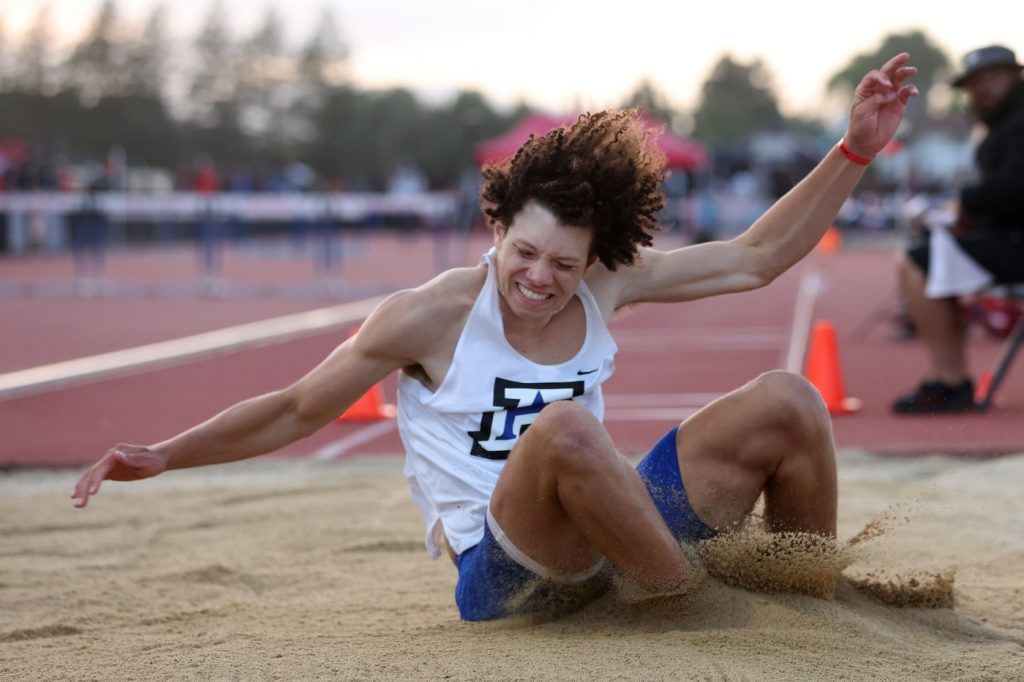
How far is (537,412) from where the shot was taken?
3285 mm

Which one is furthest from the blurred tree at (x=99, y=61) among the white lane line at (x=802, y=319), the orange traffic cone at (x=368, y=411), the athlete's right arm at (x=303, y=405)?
Result: the athlete's right arm at (x=303, y=405)

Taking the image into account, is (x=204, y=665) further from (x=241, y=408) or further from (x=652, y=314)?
(x=652, y=314)

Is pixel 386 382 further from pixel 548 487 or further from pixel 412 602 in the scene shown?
pixel 548 487

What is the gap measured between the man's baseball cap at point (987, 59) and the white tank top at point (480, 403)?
4857 millimetres

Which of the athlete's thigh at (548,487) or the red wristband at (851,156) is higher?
the red wristband at (851,156)

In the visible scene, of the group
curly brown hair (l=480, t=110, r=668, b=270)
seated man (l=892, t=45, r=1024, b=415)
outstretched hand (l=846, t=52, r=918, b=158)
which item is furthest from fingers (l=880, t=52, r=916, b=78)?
seated man (l=892, t=45, r=1024, b=415)

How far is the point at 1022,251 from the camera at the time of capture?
7332 millimetres

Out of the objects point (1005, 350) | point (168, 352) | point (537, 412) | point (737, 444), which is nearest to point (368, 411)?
point (168, 352)

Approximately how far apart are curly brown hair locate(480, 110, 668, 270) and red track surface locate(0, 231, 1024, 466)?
250 cm

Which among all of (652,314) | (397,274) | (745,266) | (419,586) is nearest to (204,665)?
(419,586)

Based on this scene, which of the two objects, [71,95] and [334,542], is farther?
[71,95]

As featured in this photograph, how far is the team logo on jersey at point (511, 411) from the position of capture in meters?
3.25

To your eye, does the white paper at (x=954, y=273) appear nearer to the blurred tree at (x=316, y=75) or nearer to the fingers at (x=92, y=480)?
the fingers at (x=92, y=480)

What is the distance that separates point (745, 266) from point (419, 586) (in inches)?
58.5
